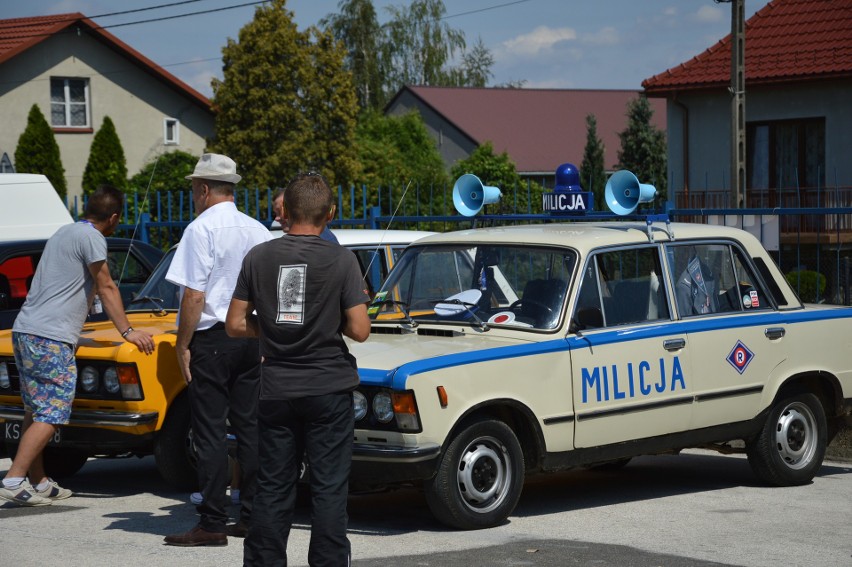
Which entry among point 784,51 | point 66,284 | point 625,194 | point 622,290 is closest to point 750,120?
point 784,51

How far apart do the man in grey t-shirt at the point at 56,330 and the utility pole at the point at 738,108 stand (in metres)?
8.95

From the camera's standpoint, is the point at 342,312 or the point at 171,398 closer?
the point at 342,312

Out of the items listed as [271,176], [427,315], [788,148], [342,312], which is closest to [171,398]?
[427,315]

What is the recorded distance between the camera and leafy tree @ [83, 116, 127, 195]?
39188 mm

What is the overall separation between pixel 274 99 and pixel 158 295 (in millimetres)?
31490

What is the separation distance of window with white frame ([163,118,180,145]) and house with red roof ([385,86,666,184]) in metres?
16.7

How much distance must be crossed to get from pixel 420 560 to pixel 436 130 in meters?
55.4

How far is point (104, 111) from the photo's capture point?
1668 inches

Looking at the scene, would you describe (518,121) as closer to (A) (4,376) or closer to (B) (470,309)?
(A) (4,376)

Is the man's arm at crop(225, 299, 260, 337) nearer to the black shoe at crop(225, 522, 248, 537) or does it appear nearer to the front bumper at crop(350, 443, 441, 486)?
the front bumper at crop(350, 443, 441, 486)

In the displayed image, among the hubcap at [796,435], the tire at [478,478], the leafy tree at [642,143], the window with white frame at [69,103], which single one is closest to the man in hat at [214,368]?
the tire at [478,478]

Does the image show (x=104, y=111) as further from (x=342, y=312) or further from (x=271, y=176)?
(x=342, y=312)

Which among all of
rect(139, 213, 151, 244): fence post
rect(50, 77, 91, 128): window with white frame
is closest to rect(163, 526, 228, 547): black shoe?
rect(139, 213, 151, 244): fence post

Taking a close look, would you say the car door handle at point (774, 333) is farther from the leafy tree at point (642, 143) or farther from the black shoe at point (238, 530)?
the leafy tree at point (642, 143)
